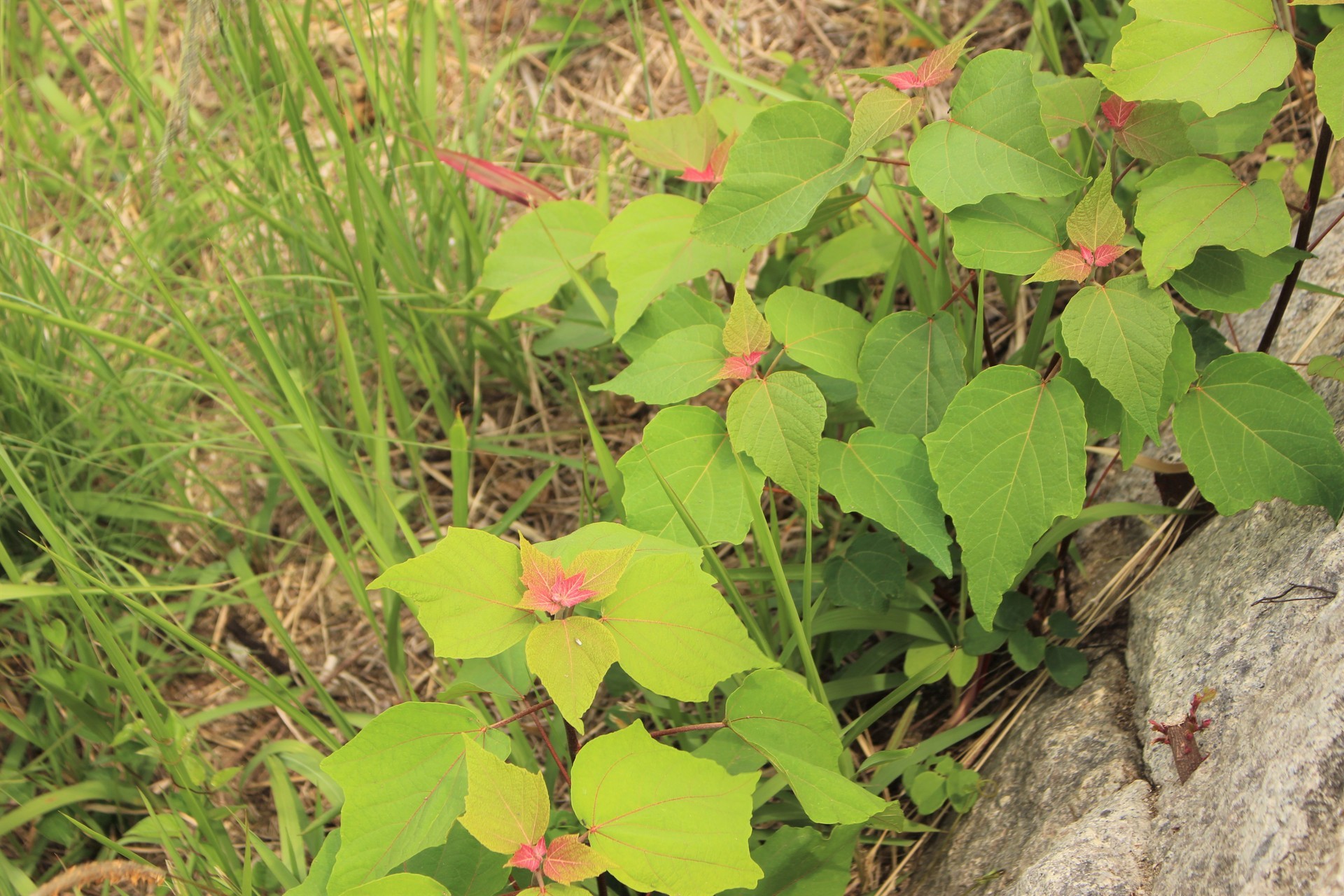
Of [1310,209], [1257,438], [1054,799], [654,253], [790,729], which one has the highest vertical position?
[654,253]

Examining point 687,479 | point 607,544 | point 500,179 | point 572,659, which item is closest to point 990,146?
point 687,479

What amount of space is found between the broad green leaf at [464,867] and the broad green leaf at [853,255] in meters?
1.09

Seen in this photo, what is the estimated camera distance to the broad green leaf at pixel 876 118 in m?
1.19

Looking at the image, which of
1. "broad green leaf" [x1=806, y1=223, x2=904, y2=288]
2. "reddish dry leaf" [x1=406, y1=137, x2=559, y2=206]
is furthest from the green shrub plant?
"reddish dry leaf" [x1=406, y1=137, x2=559, y2=206]

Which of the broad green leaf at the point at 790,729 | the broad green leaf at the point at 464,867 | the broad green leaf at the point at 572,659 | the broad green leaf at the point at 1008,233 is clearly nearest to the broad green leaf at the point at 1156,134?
the broad green leaf at the point at 1008,233

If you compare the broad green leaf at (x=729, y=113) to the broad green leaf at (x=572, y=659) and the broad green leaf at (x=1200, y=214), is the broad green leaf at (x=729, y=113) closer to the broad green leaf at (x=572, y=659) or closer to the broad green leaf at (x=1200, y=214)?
the broad green leaf at (x=1200, y=214)

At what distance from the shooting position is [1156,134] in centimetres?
117

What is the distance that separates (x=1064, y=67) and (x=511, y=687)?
1895mm

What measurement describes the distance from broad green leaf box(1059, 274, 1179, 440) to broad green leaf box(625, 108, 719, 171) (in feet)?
2.23

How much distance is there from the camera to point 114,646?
1.24m

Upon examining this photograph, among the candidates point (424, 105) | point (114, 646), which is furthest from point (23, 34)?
point (114, 646)

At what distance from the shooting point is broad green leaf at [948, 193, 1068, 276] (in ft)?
3.91

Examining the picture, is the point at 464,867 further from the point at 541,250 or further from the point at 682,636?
the point at 541,250

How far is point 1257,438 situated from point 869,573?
21.6 inches
